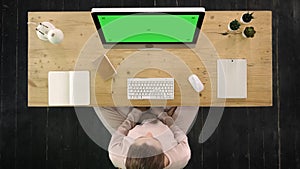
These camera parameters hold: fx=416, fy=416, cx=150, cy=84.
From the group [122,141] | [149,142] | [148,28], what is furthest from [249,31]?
[122,141]

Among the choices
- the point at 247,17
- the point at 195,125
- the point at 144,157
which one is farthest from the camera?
the point at 195,125

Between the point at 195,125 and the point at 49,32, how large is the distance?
1275 mm

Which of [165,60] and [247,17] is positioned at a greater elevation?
[247,17]

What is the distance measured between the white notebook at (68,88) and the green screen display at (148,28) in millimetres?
260

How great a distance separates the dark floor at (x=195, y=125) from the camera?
9.75 ft

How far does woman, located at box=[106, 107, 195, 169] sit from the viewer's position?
2021 millimetres

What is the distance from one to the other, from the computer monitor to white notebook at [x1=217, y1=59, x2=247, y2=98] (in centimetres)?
22

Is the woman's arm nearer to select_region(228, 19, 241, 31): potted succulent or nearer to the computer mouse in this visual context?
the computer mouse

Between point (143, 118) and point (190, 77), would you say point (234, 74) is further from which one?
point (143, 118)

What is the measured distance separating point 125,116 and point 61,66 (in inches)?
18.2

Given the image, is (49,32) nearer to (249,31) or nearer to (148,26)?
(148,26)

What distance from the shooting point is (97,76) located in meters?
2.31

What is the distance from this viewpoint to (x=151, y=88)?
229 cm

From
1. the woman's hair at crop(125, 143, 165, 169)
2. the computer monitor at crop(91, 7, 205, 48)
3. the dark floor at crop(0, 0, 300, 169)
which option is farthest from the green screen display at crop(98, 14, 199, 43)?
the dark floor at crop(0, 0, 300, 169)
